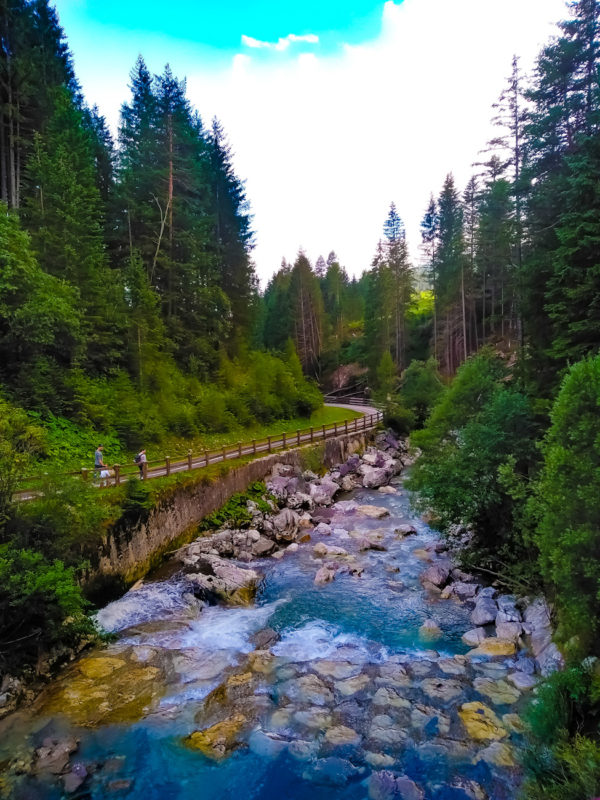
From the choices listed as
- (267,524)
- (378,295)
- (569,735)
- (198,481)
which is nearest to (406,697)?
(569,735)

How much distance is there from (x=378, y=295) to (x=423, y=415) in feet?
72.9

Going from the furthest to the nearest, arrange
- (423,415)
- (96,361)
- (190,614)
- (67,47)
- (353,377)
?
(353,377), (423,415), (67,47), (96,361), (190,614)

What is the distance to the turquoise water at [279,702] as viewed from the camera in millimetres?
7449

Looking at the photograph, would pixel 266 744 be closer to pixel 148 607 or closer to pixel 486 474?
pixel 148 607

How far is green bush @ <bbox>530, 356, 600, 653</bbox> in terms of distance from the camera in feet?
26.2

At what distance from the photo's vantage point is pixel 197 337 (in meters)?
33.4

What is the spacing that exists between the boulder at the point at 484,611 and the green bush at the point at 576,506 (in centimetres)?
261

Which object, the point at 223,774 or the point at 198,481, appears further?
the point at 198,481

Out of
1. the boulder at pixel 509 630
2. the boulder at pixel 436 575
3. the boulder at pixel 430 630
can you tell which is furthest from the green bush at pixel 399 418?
the boulder at pixel 509 630

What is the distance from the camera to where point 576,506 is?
28.1 feet

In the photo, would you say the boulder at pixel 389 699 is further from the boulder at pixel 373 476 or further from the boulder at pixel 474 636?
the boulder at pixel 373 476

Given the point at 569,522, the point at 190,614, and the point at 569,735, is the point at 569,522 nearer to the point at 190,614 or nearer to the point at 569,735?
the point at 569,735

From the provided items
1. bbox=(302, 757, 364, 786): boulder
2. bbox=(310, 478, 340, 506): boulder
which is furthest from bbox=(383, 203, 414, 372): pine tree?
bbox=(302, 757, 364, 786): boulder

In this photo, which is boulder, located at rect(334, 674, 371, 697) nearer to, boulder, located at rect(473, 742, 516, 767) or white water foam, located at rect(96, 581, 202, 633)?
boulder, located at rect(473, 742, 516, 767)
